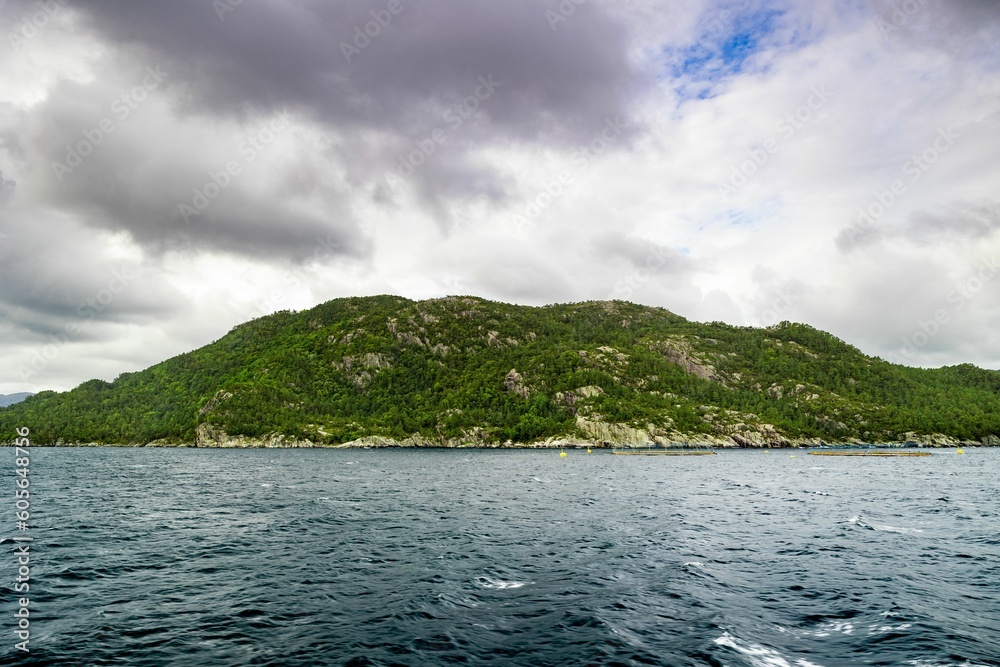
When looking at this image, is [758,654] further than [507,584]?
No

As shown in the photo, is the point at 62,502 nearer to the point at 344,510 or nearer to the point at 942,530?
the point at 344,510

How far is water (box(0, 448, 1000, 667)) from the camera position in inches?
854

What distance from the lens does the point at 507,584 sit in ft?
101

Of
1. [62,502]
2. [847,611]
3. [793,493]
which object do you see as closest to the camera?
[847,611]

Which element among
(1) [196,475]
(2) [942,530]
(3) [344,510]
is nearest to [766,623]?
(2) [942,530]

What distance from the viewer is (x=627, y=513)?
59.1m

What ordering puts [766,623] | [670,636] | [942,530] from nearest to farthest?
[670,636], [766,623], [942,530]

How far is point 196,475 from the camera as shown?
4309 inches

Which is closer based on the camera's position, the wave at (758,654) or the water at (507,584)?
the wave at (758,654)

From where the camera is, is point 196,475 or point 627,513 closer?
point 627,513

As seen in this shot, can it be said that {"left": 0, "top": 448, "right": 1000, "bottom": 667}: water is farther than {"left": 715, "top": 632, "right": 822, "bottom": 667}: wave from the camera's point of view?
Yes

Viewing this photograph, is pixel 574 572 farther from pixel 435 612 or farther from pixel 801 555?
pixel 801 555

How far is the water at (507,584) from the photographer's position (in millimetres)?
21688

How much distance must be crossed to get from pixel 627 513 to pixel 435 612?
38.1m
